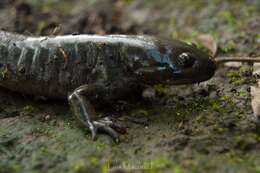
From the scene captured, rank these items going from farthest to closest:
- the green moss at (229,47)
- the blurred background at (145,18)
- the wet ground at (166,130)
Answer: the blurred background at (145,18) < the green moss at (229,47) < the wet ground at (166,130)

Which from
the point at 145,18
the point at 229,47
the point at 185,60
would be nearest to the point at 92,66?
the point at 185,60

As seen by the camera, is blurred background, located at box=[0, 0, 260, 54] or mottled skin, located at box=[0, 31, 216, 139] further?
blurred background, located at box=[0, 0, 260, 54]

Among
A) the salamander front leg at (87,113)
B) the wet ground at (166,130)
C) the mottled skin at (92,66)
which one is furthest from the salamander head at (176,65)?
the salamander front leg at (87,113)

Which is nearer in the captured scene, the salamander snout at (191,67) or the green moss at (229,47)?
the salamander snout at (191,67)

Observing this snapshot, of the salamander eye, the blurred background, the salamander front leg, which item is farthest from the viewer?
the blurred background

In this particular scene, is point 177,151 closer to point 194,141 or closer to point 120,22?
point 194,141

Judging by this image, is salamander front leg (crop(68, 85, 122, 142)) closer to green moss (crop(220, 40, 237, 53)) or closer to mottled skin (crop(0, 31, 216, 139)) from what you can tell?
mottled skin (crop(0, 31, 216, 139))

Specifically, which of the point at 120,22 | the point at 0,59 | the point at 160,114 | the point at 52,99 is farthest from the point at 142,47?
the point at 120,22

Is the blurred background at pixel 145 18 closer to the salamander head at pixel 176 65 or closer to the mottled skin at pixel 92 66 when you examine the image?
the mottled skin at pixel 92 66

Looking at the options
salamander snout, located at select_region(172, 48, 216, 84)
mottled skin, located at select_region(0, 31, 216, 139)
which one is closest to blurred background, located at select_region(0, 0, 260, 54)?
mottled skin, located at select_region(0, 31, 216, 139)
